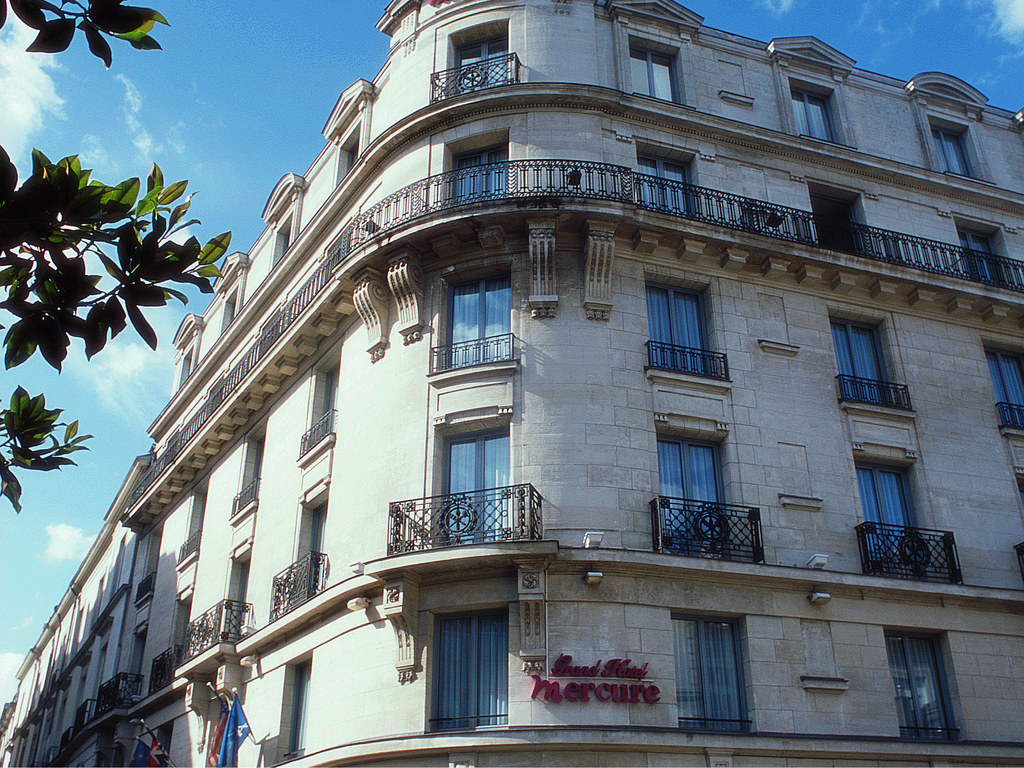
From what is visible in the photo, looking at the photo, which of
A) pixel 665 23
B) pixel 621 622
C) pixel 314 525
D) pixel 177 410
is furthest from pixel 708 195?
pixel 177 410

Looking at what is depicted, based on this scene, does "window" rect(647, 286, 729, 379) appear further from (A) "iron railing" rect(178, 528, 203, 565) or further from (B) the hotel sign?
(A) "iron railing" rect(178, 528, 203, 565)

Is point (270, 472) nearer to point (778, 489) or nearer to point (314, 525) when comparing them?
point (314, 525)

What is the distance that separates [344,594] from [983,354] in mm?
13268

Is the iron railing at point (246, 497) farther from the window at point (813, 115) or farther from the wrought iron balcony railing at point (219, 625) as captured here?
the window at point (813, 115)

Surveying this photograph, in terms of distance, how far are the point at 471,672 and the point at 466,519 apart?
227 centimetres

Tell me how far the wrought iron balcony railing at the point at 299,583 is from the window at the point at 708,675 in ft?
20.9

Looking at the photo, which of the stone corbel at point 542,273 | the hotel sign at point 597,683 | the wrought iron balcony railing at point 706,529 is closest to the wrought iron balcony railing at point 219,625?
the hotel sign at point 597,683

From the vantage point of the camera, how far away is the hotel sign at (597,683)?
1326 centimetres

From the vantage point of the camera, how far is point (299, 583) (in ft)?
58.0

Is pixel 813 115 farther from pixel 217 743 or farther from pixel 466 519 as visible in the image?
pixel 217 743

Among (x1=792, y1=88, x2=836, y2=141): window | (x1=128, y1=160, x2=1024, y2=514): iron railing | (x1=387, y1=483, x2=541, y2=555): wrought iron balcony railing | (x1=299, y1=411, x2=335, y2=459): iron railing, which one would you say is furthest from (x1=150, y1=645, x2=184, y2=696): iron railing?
(x1=792, y1=88, x2=836, y2=141): window

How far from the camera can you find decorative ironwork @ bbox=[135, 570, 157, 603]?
27.5 m

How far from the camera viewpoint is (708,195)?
1861 cm

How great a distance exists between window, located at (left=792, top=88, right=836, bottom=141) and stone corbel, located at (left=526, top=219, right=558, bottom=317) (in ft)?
25.4
